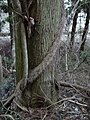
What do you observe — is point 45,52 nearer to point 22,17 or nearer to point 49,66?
point 49,66

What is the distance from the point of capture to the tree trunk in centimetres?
195

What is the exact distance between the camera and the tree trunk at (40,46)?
1.95 meters

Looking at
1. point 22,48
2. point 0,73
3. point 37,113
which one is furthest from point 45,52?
point 0,73

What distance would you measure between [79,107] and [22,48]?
0.89 metres

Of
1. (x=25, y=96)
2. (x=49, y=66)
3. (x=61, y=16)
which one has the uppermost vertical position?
(x=61, y=16)

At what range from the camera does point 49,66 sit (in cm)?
204

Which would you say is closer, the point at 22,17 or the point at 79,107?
the point at 22,17

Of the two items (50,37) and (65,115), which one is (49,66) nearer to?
(50,37)

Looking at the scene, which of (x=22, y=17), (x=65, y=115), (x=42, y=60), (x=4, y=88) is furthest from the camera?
(x=4, y=88)

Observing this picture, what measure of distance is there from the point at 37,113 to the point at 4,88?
1.29m

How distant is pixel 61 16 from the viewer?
2080 mm

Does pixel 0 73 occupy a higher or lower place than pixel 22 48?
lower

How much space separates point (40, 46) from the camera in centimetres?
201

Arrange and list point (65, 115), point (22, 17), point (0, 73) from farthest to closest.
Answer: point (0, 73), point (65, 115), point (22, 17)
